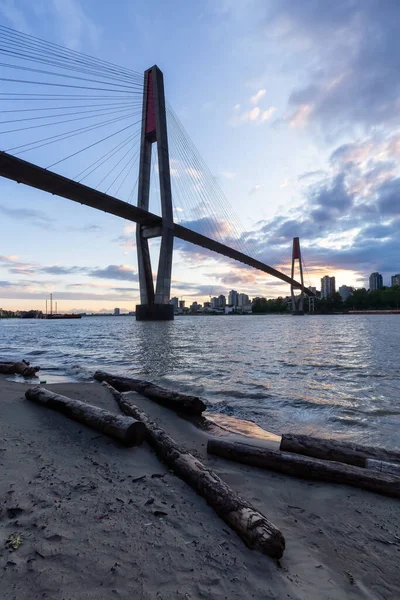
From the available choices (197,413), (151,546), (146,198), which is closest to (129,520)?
(151,546)

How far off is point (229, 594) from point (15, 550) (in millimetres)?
961

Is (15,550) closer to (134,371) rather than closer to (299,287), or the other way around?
(134,371)

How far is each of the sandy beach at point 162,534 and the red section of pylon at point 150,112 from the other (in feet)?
148

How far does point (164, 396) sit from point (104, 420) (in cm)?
171

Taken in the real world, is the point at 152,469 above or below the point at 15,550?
below

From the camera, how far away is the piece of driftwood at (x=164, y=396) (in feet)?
14.6

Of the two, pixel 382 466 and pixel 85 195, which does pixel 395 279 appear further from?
pixel 382 466

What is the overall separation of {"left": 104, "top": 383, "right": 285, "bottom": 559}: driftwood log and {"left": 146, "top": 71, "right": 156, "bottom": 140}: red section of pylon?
44871mm

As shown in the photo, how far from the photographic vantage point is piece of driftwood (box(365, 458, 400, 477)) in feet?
8.22

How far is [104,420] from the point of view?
3.21 metres

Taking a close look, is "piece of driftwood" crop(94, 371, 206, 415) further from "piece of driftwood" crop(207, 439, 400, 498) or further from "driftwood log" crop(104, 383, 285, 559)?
"driftwood log" crop(104, 383, 285, 559)

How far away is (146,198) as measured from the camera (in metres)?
41.3

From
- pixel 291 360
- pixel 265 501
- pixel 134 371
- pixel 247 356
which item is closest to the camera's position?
pixel 265 501

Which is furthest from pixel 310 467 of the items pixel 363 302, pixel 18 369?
pixel 363 302
